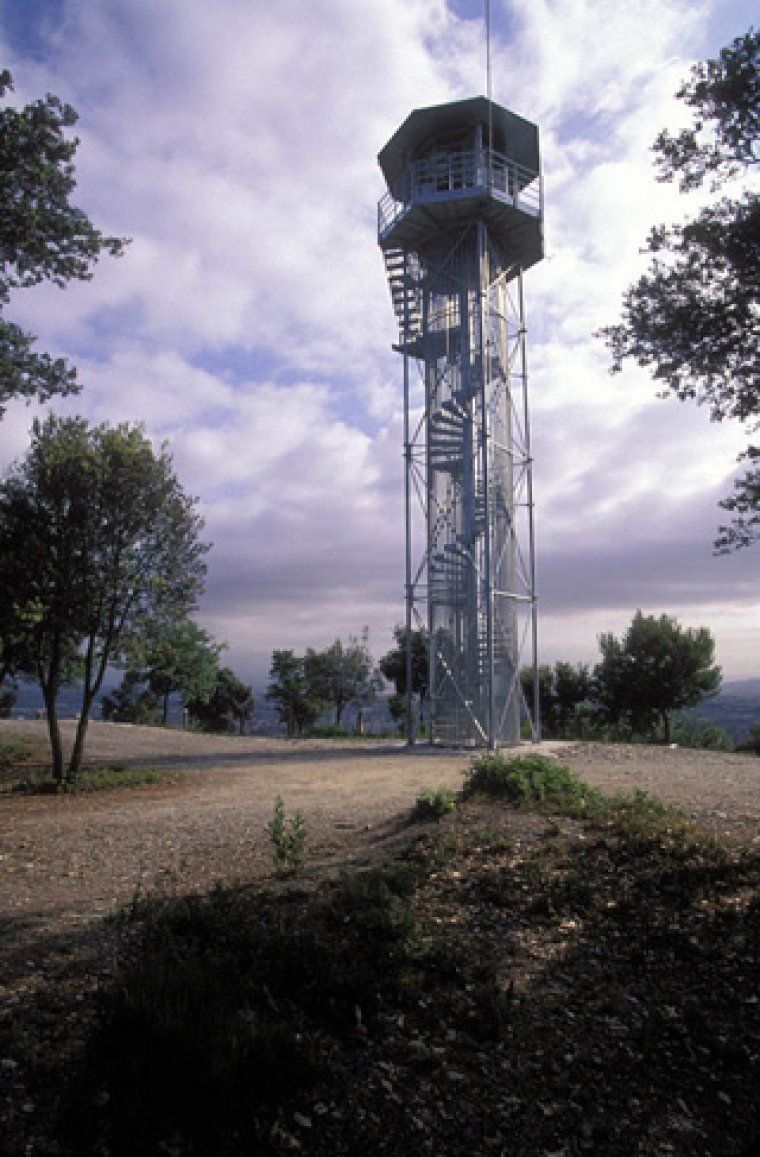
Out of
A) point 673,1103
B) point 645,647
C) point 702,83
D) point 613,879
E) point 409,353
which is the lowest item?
point 673,1103

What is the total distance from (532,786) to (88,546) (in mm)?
9013

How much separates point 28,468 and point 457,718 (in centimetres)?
1318

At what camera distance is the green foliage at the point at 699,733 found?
116ft

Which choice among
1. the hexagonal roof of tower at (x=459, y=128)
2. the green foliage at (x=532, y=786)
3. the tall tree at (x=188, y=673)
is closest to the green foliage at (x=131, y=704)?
the tall tree at (x=188, y=673)

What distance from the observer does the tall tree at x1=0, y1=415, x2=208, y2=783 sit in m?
13.4

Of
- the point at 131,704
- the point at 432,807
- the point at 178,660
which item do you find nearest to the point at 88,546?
the point at 178,660

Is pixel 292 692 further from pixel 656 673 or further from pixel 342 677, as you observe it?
pixel 656 673

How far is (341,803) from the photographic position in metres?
11.4

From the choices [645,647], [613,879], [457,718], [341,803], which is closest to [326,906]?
[613,879]

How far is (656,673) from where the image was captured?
34938mm

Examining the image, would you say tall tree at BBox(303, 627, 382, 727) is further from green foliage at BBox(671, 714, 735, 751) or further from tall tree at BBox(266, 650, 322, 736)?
green foliage at BBox(671, 714, 735, 751)

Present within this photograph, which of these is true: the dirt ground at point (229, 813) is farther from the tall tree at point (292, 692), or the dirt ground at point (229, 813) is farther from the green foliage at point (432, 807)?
the tall tree at point (292, 692)

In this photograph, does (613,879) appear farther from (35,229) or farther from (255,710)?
(255,710)

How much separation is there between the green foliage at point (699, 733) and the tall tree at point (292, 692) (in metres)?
20.5
